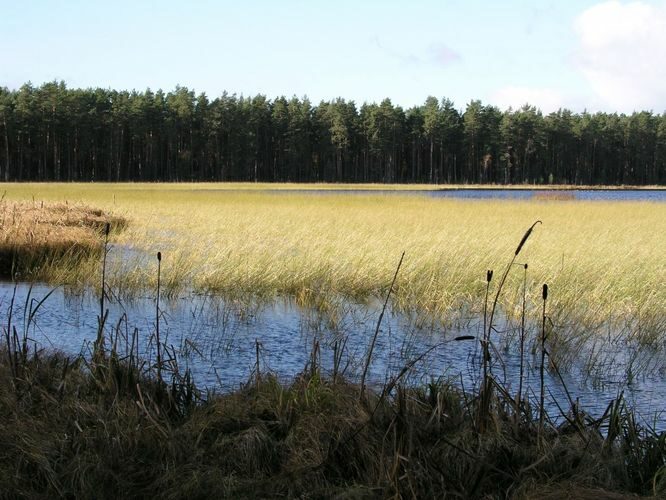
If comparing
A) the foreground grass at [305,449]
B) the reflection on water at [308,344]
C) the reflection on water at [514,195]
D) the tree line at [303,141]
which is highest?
the tree line at [303,141]

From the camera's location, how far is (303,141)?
4419 inches

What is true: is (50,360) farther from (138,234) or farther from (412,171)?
(412,171)

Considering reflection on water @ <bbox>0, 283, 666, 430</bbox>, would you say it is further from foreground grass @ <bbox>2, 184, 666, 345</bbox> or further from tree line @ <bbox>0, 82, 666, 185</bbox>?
tree line @ <bbox>0, 82, 666, 185</bbox>

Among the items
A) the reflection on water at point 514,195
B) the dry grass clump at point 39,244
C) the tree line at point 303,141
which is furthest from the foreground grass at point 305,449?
the tree line at point 303,141

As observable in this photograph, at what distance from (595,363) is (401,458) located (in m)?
5.19

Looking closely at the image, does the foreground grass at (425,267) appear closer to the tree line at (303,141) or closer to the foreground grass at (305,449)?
the foreground grass at (305,449)

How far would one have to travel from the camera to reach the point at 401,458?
4234 mm

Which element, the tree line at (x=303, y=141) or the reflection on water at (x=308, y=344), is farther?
the tree line at (x=303, y=141)

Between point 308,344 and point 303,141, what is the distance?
104512 millimetres

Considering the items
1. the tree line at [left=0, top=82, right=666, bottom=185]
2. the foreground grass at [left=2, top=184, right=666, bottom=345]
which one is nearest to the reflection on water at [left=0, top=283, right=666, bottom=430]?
the foreground grass at [left=2, top=184, right=666, bottom=345]

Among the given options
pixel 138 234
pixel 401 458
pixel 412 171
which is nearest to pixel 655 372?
pixel 401 458

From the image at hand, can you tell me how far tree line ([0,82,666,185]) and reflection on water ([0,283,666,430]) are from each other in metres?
88.4

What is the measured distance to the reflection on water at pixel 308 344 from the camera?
299 inches

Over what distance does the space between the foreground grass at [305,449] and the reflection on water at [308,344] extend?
0.87 metres
